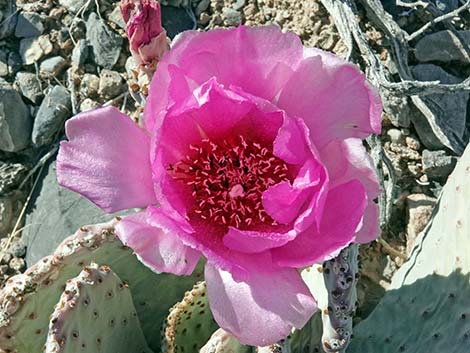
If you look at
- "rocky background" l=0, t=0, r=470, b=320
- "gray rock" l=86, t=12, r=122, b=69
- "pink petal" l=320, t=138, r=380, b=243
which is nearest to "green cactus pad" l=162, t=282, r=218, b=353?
"pink petal" l=320, t=138, r=380, b=243

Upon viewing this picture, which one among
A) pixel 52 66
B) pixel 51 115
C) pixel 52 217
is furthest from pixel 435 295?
pixel 52 66

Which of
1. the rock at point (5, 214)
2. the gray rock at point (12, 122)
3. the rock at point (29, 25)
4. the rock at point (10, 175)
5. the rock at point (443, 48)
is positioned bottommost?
the rock at point (5, 214)

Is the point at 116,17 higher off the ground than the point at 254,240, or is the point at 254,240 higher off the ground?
the point at 254,240

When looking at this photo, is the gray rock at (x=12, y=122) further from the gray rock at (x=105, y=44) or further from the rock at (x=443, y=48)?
the rock at (x=443, y=48)

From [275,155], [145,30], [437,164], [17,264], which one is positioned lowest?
[17,264]

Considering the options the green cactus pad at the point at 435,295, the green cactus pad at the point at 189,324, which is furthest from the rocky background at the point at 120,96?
the green cactus pad at the point at 189,324

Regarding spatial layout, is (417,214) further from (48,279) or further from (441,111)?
(48,279)

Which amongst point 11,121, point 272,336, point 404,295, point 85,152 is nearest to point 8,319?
point 85,152
